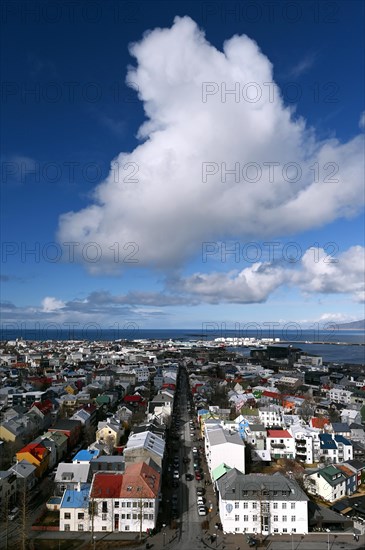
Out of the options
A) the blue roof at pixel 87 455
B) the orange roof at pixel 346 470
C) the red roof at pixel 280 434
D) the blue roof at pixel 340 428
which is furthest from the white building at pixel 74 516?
the blue roof at pixel 340 428

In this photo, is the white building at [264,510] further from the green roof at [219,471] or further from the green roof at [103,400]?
the green roof at [103,400]

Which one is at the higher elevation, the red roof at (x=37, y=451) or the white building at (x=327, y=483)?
→ the red roof at (x=37, y=451)

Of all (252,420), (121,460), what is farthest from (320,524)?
(252,420)

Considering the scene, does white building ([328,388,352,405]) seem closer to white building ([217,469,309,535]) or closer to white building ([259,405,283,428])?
white building ([259,405,283,428])

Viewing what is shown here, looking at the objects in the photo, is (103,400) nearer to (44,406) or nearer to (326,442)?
(44,406)

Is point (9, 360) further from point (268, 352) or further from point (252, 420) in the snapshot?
point (252, 420)

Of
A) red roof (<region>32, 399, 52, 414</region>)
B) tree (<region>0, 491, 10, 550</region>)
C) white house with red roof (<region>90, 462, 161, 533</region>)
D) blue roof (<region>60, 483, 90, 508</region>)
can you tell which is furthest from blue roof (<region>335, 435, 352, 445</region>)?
red roof (<region>32, 399, 52, 414</region>)
